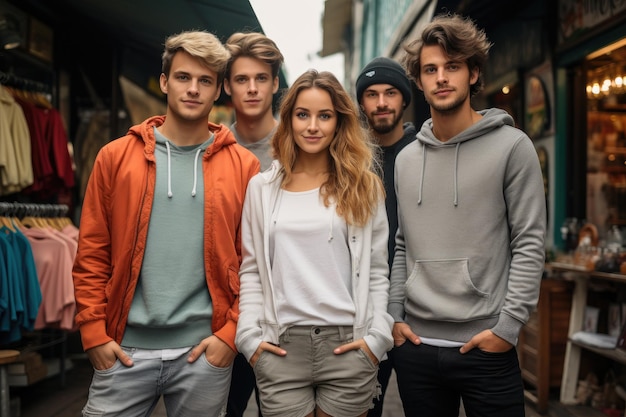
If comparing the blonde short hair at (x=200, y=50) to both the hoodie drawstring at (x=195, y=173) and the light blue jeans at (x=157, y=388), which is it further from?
the light blue jeans at (x=157, y=388)

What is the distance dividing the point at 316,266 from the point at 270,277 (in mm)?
212

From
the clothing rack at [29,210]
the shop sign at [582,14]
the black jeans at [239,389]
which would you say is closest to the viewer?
the black jeans at [239,389]

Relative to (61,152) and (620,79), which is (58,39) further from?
(620,79)

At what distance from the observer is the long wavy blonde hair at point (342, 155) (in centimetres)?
310

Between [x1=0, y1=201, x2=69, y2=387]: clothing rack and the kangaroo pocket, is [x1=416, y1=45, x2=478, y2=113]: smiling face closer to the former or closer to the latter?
the kangaroo pocket

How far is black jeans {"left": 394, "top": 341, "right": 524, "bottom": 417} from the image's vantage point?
295 centimetres

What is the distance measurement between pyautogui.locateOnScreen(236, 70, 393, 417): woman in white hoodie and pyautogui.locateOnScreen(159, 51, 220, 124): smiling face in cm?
37

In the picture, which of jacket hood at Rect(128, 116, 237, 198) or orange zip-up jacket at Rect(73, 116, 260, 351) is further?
jacket hood at Rect(128, 116, 237, 198)

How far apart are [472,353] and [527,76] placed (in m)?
6.14

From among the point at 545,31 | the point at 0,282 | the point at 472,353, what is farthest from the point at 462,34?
the point at 545,31

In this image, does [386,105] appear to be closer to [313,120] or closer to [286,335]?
[313,120]

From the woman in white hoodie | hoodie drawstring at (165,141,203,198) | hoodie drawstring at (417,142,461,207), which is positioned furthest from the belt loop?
hoodie drawstring at (417,142,461,207)

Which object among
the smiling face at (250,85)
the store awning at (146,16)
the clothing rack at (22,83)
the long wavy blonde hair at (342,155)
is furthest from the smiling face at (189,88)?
the clothing rack at (22,83)

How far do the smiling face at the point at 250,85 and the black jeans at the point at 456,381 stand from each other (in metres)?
1.61
